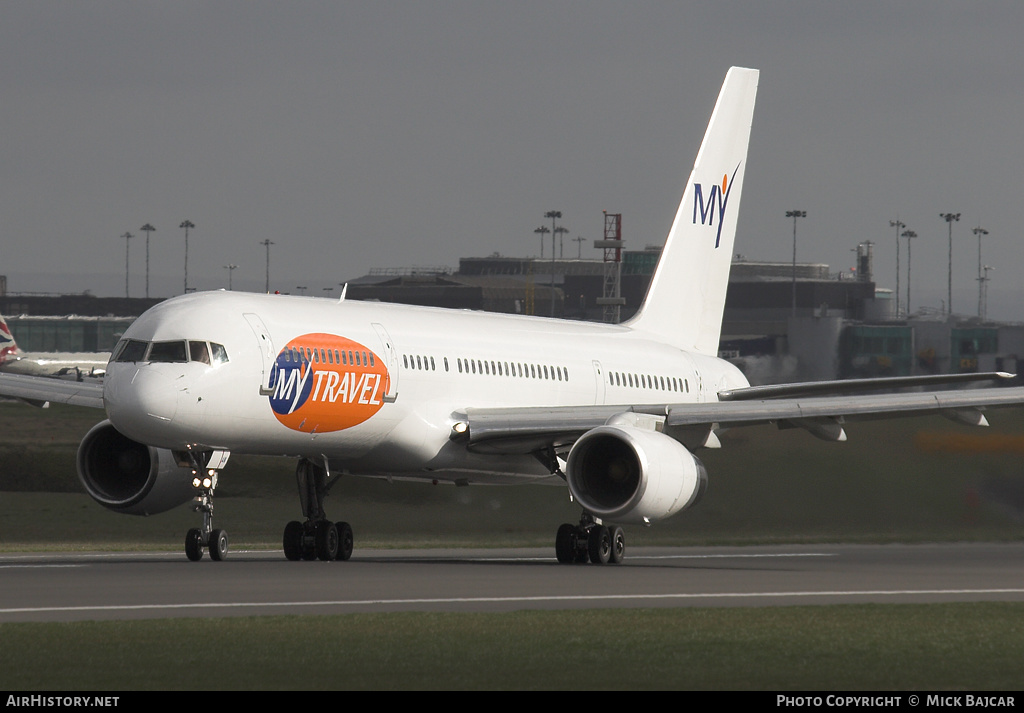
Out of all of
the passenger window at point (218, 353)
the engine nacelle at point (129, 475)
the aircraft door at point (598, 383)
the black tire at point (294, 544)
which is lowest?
the black tire at point (294, 544)

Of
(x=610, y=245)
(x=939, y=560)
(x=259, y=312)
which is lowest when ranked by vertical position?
(x=939, y=560)

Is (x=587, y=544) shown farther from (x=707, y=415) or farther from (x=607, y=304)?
(x=607, y=304)

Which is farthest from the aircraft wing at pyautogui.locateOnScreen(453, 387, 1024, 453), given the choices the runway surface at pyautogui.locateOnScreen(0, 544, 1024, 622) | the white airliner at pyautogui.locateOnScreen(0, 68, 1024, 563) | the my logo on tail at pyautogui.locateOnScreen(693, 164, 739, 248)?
the my logo on tail at pyautogui.locateOnScreen(693, 164, 739, 248)

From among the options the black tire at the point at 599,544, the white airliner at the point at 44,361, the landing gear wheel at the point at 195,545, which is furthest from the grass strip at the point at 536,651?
the white airliner at the point at 44,361

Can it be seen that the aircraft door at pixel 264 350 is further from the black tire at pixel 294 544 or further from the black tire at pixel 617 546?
the black tire at pixel 617 546

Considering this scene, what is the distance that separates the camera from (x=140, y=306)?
462 ft

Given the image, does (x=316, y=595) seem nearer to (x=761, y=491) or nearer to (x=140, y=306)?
(x=761, y=491)

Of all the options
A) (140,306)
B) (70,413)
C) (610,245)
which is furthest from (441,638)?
(140,306)

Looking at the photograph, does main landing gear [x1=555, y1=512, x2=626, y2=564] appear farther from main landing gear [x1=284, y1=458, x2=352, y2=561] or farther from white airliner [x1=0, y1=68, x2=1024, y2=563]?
main landing gear [x1=284, y1=458, x2=352, y2=561]

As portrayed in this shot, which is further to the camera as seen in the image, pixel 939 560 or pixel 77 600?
pixel 939 560

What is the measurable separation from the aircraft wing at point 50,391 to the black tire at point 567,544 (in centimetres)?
888

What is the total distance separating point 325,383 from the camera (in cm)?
2847

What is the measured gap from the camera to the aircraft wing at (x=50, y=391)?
31.8 m

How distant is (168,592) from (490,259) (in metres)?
169
